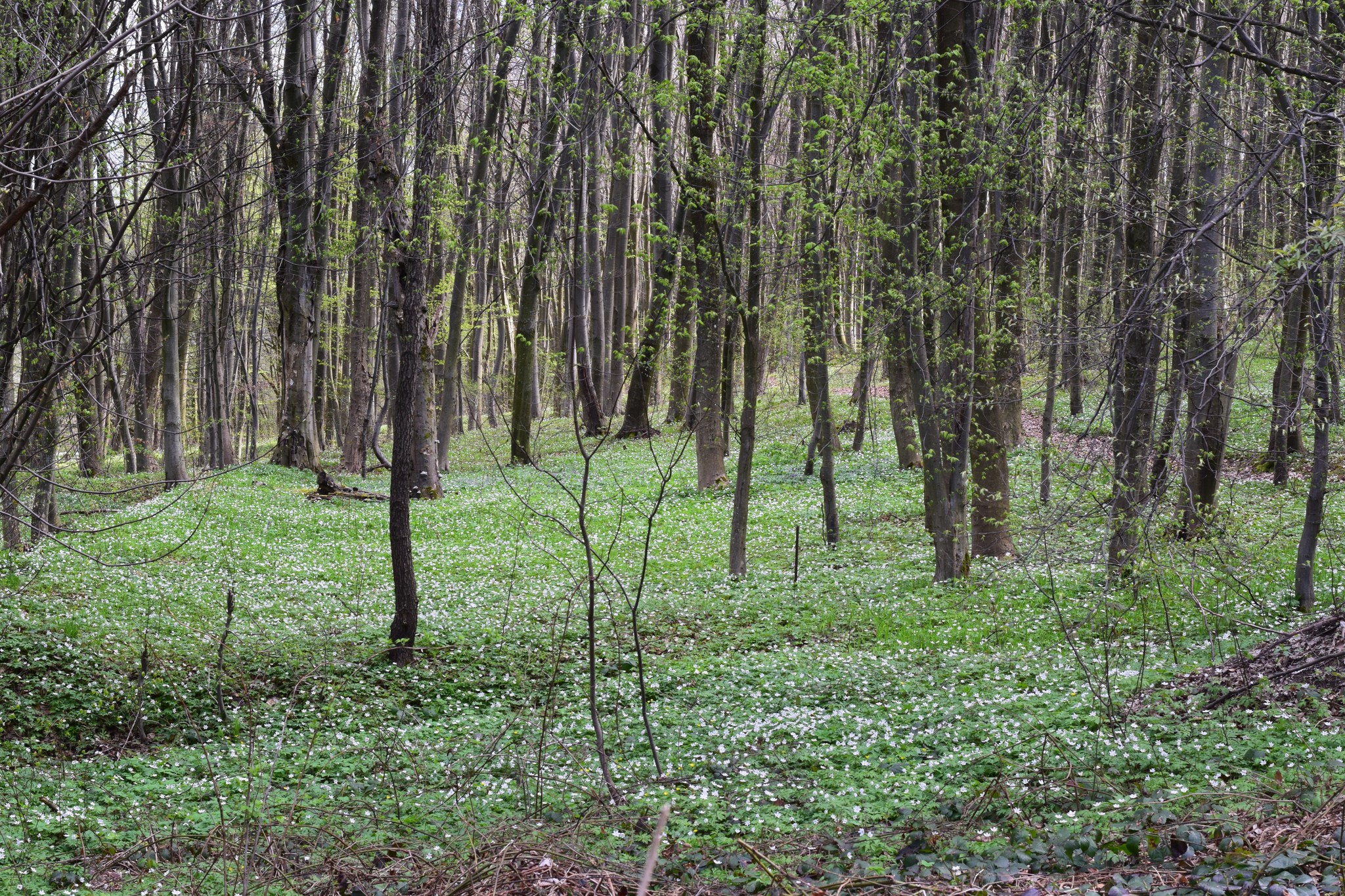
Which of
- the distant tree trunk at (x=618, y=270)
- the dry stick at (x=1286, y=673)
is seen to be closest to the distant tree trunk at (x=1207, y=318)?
the dry stick at (x=1286, y=673)

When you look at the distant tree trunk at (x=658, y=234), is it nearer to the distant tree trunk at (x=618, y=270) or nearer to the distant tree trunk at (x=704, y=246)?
the distant tree trunk at (x=704, y=246)

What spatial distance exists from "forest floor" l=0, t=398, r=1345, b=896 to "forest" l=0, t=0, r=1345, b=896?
0.04 meters

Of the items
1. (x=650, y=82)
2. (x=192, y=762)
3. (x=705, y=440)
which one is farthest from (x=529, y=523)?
(x=192, y=762)

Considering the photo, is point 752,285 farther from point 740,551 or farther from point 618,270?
point 618,270

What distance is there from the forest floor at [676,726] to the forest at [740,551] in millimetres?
44

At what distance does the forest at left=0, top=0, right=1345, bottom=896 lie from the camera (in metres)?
4.41

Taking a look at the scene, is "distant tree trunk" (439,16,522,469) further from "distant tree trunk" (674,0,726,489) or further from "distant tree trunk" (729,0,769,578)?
"distant tree trunk" (729,0,769,578)

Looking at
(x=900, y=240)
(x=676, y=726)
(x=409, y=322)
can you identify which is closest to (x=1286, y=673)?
(x=676, y=726)

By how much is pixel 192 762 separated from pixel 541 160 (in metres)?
7.96

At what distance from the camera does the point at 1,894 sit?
387 centimetres

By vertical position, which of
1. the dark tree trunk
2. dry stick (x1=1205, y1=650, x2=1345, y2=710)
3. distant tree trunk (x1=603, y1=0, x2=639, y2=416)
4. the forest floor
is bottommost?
the forest floor

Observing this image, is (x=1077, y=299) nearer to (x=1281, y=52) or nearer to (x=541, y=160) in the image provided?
(x=1281, y=52)

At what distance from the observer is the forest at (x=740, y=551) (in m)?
4.41

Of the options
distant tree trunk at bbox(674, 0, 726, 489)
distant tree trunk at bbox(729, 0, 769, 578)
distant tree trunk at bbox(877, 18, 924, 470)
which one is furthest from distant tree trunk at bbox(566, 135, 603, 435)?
distant tree trunk at bbox(877, 18, 924, 470)
